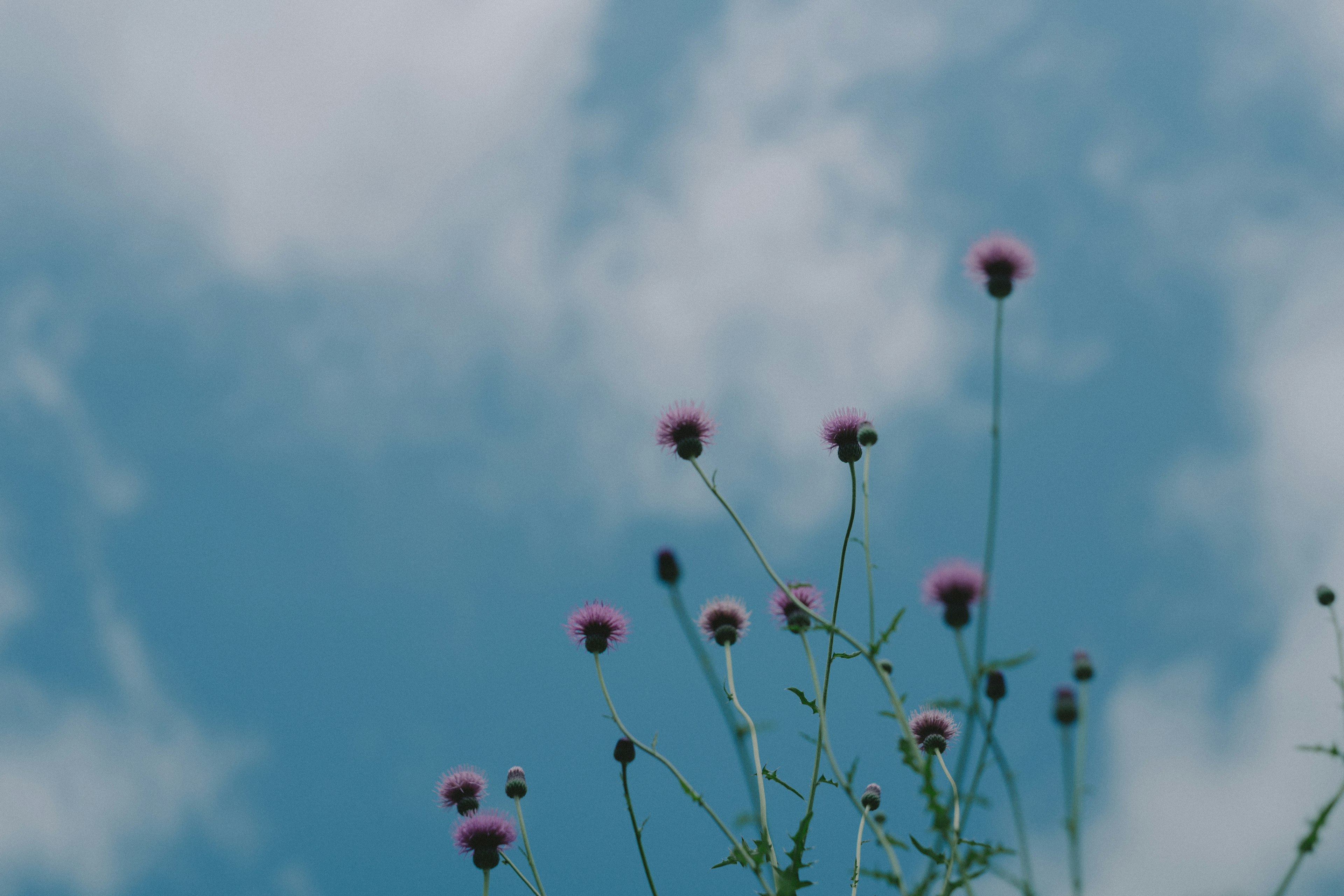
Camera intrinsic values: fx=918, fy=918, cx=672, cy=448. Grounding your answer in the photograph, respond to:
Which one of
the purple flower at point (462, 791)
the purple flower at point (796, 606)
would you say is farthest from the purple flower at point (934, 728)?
the purple flower at point (462, 791)

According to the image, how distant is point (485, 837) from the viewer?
511 cm

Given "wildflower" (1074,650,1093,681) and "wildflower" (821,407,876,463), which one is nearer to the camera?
"wildflower" (1074,650,1093,681)

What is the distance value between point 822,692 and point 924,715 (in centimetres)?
157

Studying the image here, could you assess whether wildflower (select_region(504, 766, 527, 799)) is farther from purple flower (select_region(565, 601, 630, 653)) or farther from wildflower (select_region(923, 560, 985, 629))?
wildflower (select_region(923, 560, 985, 629))

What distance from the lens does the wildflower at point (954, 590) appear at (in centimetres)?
367

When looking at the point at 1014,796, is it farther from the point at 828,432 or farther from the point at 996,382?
the point at 828,432

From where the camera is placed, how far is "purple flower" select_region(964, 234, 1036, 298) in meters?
4.30

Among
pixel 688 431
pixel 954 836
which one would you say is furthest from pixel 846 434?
pixel 954 836

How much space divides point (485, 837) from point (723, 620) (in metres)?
1.83

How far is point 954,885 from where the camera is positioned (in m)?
3.51

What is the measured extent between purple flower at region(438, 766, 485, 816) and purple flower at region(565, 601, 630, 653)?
1.15 m

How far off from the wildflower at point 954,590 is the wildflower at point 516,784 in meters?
3.34

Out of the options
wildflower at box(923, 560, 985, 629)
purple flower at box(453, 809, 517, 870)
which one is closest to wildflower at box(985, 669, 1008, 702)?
wildflower at box(923, 560, 985, 629)

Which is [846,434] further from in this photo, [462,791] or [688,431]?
[462,791]
